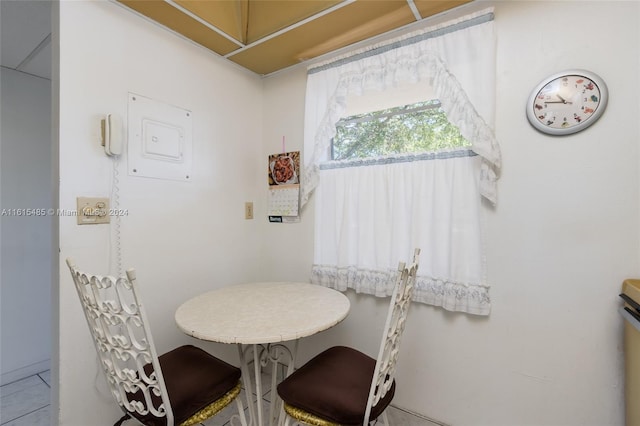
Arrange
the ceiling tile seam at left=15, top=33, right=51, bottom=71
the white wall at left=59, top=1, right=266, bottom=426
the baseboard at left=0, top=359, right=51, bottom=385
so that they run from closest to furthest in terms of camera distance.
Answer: the white wall at left=59, top=1, right=266, bottom=426 → the ceiling tile seam at left=15, top=33, right=51, bottom=71 → the baseboard at left=0, top=359, right=51, bottom=385

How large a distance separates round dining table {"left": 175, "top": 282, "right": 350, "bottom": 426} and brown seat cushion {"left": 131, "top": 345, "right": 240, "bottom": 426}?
122 millimetres

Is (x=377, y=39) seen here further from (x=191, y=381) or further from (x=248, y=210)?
(x=191, y=381)

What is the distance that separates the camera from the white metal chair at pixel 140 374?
96cm

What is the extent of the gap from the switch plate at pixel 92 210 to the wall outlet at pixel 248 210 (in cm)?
92

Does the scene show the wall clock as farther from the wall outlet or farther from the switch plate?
the switch plate

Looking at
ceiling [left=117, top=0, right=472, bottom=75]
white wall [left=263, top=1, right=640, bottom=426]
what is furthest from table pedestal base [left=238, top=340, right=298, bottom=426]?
ceiling [left=117, top=0, right=472, bottom=75]

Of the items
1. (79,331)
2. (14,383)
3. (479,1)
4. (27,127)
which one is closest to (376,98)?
(479,1)

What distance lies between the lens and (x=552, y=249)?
53.4 inches

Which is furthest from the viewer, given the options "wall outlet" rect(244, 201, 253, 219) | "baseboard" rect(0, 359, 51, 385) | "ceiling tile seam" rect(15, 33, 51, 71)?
"wall outlet" rect(244, 201, 253, 219)

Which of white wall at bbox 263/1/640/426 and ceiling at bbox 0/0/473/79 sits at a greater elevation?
ceiling at bbox 0/0/473/79

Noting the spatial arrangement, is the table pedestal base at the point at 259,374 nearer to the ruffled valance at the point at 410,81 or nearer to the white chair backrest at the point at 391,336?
the white chair backrest at the point at 391,336

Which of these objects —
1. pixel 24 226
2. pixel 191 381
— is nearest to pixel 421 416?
pixel 191 381

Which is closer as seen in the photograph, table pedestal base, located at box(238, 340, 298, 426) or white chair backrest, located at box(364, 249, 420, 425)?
white chair backrest, located at box(364, 249, 420, 425)

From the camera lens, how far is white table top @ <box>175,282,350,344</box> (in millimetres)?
1073
